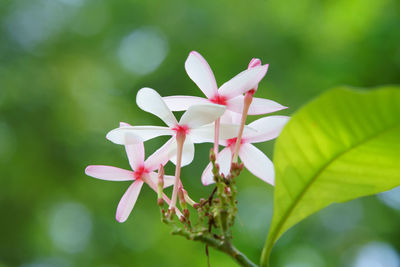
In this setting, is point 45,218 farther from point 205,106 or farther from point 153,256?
point 205,106

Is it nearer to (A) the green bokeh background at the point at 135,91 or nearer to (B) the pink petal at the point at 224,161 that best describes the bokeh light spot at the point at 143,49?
(A) the green bokeh background at the point at 135,91

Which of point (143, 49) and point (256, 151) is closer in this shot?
point (256, 151)

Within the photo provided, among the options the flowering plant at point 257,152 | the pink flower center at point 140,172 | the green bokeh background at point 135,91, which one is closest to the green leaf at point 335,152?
the flowering plant at point 257,152

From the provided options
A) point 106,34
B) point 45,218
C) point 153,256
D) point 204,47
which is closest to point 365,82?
point 204,47

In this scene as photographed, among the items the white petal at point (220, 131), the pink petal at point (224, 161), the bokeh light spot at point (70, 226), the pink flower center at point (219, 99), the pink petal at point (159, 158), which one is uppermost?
the pink flower center at point (219, 99)

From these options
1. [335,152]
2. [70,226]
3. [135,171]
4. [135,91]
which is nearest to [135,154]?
[135,171]

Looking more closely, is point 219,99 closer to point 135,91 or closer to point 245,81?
point 245,81

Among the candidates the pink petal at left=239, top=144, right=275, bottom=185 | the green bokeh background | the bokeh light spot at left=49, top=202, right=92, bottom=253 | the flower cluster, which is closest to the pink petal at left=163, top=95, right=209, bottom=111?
the flower cluster
